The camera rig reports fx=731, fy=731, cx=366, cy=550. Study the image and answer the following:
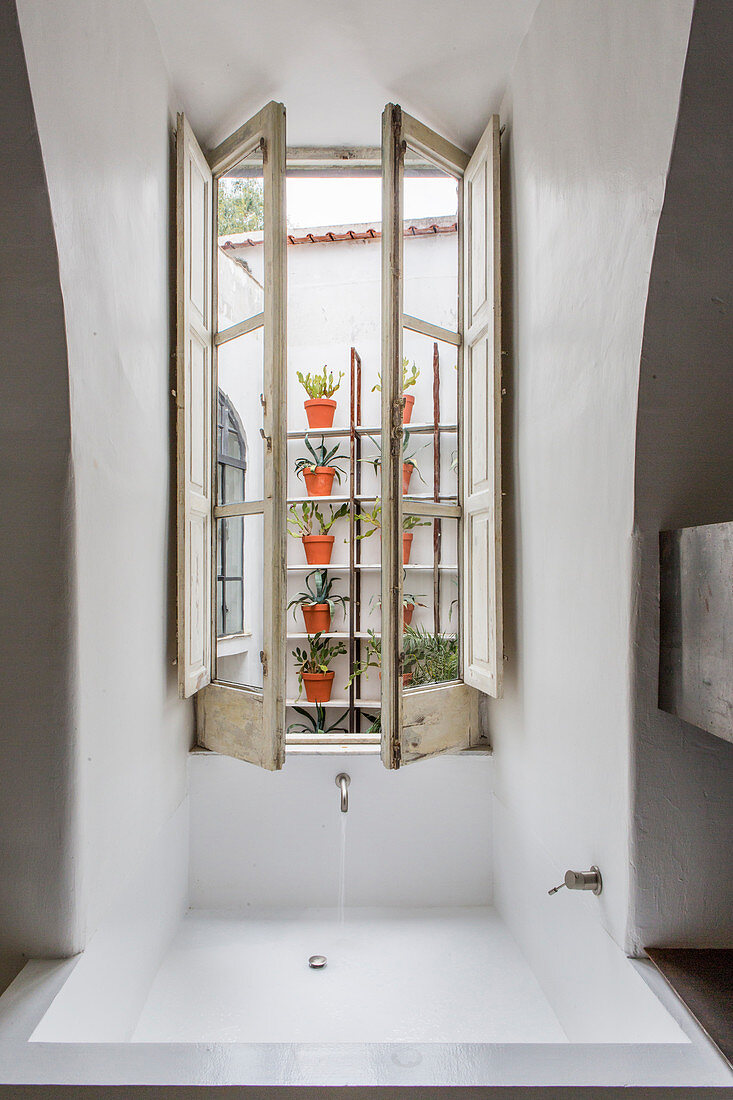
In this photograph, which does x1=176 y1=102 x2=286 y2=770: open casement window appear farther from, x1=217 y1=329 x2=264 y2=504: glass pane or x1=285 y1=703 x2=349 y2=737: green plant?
x1=285 y1=703 x2=349 y2=737: green plant

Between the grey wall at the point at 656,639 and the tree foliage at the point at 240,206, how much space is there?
1.47 metres

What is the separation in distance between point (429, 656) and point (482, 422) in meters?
0.82

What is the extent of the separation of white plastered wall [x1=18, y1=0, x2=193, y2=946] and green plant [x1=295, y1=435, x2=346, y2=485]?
1.61 m

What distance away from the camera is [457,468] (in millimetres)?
2459

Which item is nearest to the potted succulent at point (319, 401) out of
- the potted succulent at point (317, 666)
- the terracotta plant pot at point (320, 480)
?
the terracotta plant pot at point (320, 480)

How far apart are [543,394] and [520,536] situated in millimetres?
420

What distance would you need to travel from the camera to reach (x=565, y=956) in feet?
5.51

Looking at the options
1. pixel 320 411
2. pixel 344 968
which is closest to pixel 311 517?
pixel 320 411

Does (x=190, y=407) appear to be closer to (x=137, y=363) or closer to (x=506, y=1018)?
(x=137, y=363)

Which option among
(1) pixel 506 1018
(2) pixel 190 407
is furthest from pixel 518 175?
(1) pixel 506 1018

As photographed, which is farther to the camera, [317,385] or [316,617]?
[316,617]

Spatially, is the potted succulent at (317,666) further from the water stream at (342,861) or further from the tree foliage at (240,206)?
the tree foliage at (240,206)

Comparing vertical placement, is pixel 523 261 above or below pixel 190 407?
above

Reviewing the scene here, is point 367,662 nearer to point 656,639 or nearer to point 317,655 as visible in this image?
point 317,655
